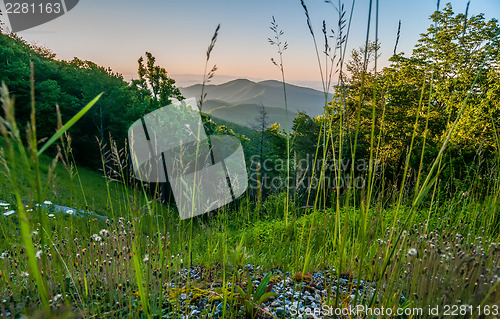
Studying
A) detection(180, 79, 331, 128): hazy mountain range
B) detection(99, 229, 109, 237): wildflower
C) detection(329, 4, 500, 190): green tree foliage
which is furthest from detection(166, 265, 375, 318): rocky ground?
detection(180, 79, 331, 128): hazy mountain range

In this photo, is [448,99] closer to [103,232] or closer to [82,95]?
[103,232]

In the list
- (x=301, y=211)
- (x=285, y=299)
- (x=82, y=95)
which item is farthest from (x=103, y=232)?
(x=82, y=95)

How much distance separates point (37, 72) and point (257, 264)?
28525 millimetres

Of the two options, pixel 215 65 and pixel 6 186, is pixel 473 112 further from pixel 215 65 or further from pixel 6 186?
pixel 6 186

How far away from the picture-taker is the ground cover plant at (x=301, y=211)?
48.2 inches

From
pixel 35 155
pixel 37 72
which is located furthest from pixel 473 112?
pixel 37 72

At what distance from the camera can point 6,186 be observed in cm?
1211

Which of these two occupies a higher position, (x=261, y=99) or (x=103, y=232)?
(x=261, y=99)

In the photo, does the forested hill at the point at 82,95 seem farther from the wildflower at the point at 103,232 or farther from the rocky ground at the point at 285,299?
the rocky ground at the point at 285,299

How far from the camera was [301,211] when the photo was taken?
10.4 m

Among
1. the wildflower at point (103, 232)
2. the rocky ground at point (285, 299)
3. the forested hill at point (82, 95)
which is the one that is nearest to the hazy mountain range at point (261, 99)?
the forested hill at point (82, 95)

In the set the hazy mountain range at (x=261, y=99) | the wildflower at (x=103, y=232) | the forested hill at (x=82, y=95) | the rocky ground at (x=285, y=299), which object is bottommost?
the rocky ground at (x=285, y=299)

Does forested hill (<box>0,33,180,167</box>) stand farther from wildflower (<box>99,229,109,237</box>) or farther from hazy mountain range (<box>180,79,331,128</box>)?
hazy mountain range (<box>180,79,331,128</box>)

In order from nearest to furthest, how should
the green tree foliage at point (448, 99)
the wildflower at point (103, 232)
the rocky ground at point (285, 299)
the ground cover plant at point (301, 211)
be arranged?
1. the ground cover plant at point (301, 211)
2. the rocky ground at point (285, 299)
3. the wildflower at point (103, 232)
4. the green tree foliage at point (448, 99)
